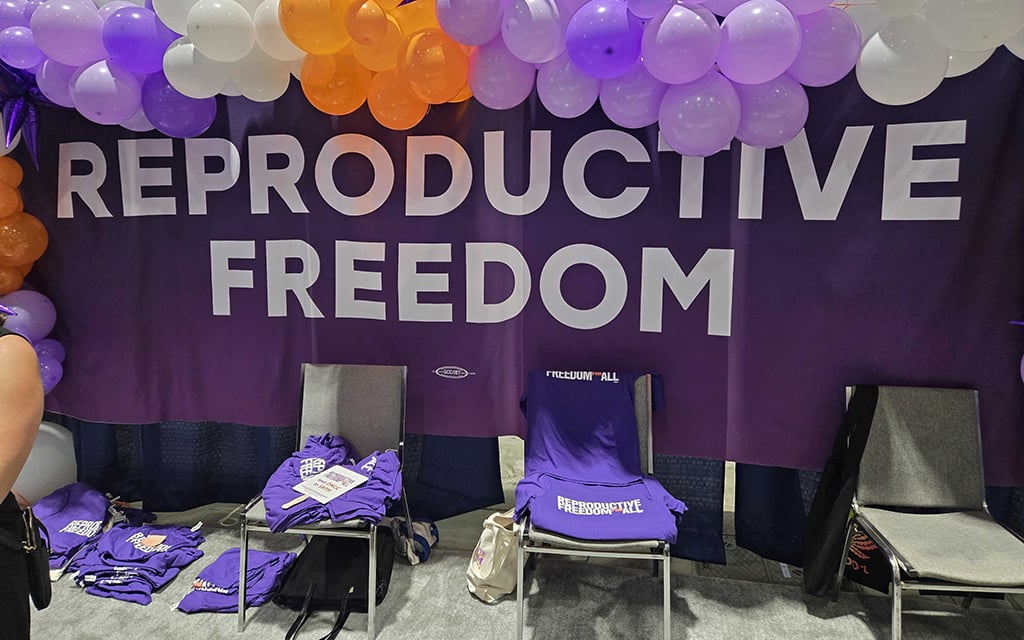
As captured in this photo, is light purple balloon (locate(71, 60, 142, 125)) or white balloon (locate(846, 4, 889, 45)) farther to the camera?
light purple balloon (locate(71, 60, 142, 125))

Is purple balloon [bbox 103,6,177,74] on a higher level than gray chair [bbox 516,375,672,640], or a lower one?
higher

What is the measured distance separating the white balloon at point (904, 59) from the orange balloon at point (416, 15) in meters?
1.44

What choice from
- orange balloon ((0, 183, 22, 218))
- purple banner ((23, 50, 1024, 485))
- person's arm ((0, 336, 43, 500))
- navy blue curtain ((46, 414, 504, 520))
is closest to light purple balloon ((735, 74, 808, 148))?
purple banner ((23, 50, 1024, 485))

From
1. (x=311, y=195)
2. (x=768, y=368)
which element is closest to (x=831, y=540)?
(x=768, y=368)

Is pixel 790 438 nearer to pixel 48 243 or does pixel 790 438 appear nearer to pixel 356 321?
pixel 356 321

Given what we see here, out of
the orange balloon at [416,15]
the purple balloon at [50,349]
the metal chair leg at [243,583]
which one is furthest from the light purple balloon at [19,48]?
the metal chair leg at [243,583]

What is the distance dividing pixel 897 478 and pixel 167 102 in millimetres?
3201

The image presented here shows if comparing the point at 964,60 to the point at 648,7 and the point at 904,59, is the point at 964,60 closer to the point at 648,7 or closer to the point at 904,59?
the point at 904,59

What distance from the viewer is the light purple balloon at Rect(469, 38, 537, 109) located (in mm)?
2207

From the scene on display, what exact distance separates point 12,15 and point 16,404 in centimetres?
223

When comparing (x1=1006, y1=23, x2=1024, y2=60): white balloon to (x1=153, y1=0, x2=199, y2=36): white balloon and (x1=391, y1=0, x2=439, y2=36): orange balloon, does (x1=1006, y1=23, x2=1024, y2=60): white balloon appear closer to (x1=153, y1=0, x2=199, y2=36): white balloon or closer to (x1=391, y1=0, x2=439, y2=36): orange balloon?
(x1=391, y1=0, x2=439, y2=36): orange balloon

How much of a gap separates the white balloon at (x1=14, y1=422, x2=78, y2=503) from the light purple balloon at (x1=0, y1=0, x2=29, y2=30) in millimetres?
1903

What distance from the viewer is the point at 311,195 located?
292 centimetres

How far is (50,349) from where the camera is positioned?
3.12m
